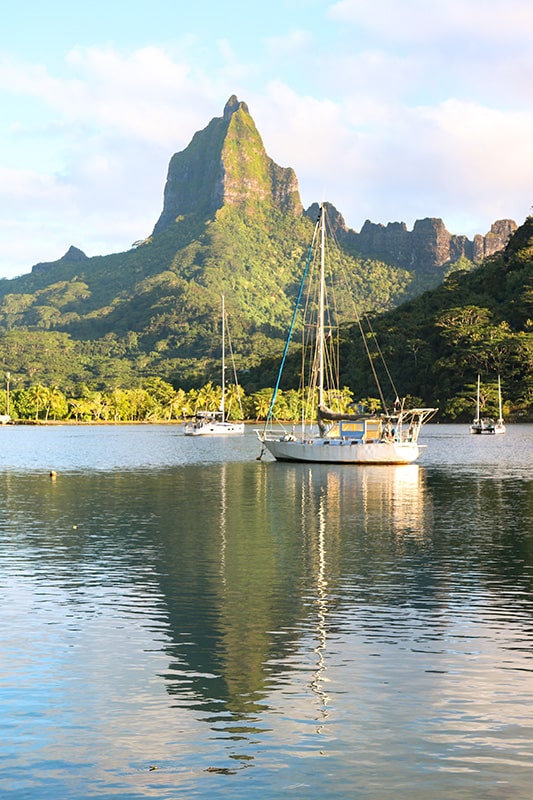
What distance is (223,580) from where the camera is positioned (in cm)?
2653

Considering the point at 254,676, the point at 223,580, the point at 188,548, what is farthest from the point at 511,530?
the point at 254,676

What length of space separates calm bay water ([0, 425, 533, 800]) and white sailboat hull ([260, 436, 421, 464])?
31624mm

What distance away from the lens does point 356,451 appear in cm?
7450

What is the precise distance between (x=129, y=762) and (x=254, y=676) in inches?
171

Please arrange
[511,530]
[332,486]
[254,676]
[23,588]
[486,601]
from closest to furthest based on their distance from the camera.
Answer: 1. [254,676]
2. [486,601]
3. [23,588]
4. [511,530]
5. [332,486]

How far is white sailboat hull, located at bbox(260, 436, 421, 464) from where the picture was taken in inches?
2926

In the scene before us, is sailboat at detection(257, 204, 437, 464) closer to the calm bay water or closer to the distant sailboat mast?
the distant sailboat mast

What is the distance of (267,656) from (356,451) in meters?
56.7

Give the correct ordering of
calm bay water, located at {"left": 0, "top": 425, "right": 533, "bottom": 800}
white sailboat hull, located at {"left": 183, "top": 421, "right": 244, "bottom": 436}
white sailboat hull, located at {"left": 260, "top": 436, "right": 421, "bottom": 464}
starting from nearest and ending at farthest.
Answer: calm bay water, located at {"left": 0, "top": 425, "right": 533, "bottom": 800}, white sailboat hull, located at {"left": 260, "top": 436, "right": 421, "bottom": 464}, white sailboat hull, located at {"left": 183, "top": 421, "right": 244, "bottom": 436}

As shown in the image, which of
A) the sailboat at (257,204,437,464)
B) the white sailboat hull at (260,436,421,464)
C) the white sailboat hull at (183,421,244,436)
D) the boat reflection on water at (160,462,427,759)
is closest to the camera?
the boat reflection on water at (160,462,427,759)

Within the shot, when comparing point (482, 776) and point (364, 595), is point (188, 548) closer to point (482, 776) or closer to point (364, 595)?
point (364, 595)

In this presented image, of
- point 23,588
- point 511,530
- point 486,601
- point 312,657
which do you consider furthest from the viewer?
point 511,530

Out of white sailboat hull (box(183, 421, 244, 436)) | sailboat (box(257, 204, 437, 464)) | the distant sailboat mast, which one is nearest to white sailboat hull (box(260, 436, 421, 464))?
sailboat (box(257, 204, 437, 464))

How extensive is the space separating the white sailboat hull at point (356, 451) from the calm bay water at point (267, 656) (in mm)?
31624
